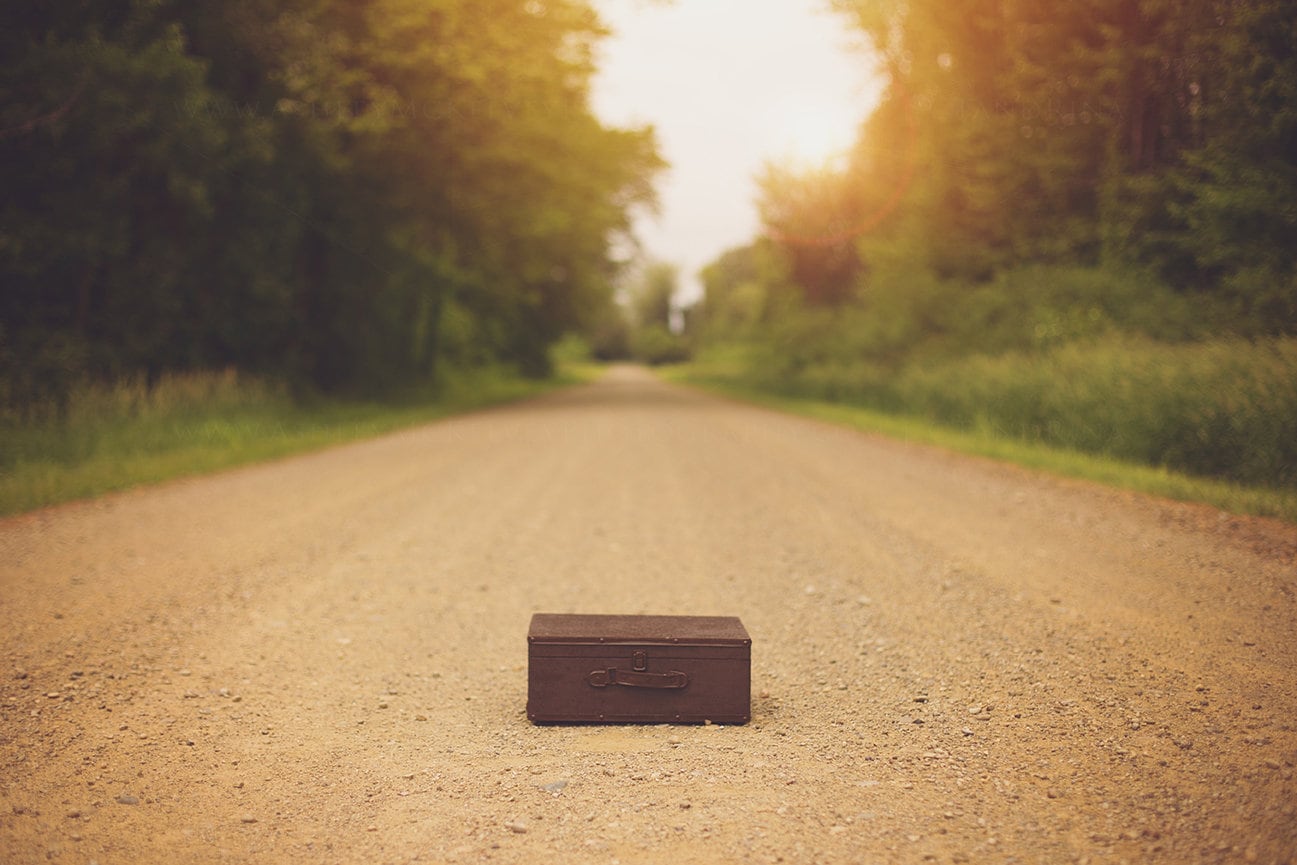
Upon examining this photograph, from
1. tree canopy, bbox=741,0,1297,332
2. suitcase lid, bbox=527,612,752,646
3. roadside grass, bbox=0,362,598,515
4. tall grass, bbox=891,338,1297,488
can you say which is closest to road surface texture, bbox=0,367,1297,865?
suitcase lid, bbox=527,612,752,646

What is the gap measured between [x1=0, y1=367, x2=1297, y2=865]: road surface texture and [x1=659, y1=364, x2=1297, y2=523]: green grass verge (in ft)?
1.53

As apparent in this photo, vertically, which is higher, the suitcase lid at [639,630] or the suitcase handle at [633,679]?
the suitcase lid at [639,630]

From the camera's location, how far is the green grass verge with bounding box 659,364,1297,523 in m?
7.10

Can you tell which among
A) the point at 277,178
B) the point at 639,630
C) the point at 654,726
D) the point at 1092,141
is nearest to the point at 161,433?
the point at 277,178

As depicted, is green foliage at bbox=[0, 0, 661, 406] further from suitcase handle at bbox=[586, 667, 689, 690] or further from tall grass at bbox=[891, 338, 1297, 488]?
tall grass at bbox=[891, 338, 1297, 488]

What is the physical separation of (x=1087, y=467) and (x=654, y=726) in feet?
25.9

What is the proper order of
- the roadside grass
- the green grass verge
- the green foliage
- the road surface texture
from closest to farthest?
1. the road surface texture
2. the green grass verge
3. the roadside grass
4. the green foliage

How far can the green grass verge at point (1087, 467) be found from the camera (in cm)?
710

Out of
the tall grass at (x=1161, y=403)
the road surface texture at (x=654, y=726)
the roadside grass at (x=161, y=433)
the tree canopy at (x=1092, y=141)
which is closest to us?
the road surface texture at (x=654, y=726)

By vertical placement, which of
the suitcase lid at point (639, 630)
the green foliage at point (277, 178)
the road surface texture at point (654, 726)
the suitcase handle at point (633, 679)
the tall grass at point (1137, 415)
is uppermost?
the green foliage at point (277, 178)

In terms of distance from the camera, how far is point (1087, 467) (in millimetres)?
9312

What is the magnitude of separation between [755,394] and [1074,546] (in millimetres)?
23632

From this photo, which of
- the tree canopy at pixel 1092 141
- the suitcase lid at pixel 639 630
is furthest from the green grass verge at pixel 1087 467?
the suitcase lid at pixel 639 630

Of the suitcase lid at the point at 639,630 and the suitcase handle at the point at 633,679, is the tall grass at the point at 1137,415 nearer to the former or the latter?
the suitcase lid at the point at 639,630
